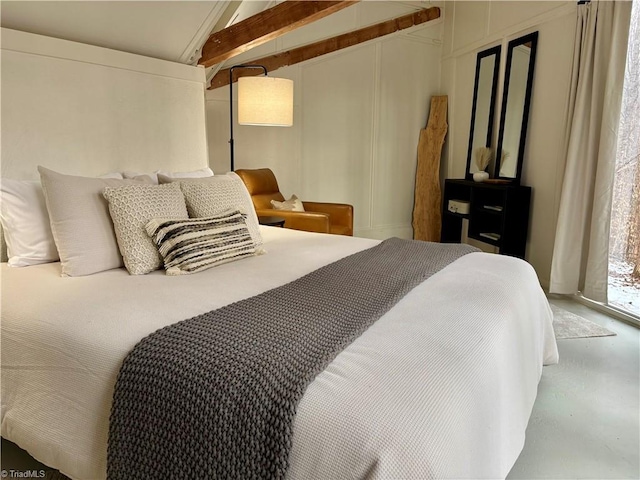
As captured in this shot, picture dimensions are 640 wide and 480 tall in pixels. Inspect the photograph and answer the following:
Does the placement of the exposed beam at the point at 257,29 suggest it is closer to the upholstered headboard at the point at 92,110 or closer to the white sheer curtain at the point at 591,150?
the upholstered headboard at the point at 92,110

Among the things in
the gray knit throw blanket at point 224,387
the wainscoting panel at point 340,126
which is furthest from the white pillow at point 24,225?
the wainscoting panel at point 340,126

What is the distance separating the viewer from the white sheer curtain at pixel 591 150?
293 cm

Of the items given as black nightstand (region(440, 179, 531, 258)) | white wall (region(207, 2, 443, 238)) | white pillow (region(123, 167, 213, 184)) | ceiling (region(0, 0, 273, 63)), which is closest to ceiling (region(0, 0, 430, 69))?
ceiling (region(0, 0, 273, 63))

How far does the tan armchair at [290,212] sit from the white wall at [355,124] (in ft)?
2.48

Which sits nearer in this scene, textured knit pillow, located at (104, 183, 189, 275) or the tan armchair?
textured knit pillow, located at (104, 183, 189, 275)

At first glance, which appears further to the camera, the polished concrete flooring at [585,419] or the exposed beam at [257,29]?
the exposed beam at [257,29]

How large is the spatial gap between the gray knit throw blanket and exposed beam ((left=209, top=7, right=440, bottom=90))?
368 cm

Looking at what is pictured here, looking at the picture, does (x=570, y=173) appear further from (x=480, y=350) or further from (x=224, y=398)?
(x=224, y=398)

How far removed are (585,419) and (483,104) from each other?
3.32 m

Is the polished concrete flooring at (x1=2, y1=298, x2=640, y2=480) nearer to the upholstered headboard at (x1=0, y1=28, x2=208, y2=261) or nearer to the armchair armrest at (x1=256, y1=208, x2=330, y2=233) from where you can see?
the upholstered headboard at (x1=0, y1=28, x2=208, y2=261)

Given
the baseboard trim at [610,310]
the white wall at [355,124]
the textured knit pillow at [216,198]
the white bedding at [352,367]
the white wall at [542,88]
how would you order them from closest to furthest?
the white bedding at [352,367]
the textured knit pillow at [216,198]
the baseboard trim at [610,310]
the white wall at [542,88]
the white wall at [355,124]

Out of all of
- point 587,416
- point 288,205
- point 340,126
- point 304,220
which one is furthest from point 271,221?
point 587,416

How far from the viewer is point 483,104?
440cm

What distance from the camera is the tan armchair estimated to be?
357 cm
